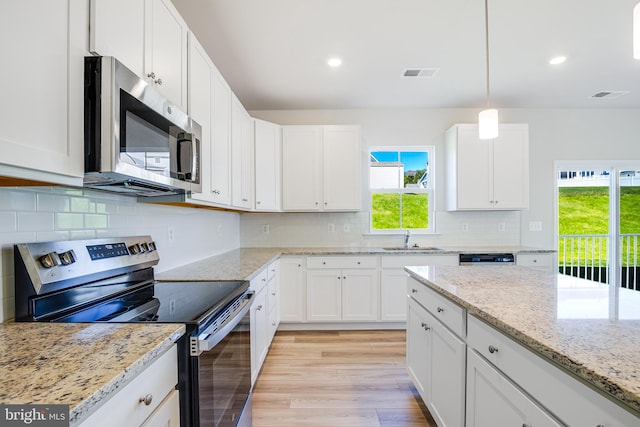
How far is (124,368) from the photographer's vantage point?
27.3 inches

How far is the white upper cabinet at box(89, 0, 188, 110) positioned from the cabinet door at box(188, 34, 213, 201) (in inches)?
3.1

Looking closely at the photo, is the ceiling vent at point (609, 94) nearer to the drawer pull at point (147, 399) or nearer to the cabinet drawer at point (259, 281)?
the cabinet drawer at point (259, 281)

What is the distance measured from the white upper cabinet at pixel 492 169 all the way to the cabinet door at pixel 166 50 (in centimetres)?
303

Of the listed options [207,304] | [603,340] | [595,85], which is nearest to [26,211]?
[207,304]

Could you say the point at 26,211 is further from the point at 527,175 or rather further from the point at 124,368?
the point at 527,175

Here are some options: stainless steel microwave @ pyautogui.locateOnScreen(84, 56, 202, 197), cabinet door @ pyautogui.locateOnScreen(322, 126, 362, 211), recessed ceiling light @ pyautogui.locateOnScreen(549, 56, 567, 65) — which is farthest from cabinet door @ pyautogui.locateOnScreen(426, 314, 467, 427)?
recessed ceiling light @ pyautogui.locateOnScreen(549, 56, 567, 65)

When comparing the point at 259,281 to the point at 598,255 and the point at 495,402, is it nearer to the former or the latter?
the point at 495,402

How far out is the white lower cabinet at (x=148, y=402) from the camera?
26.1 inches

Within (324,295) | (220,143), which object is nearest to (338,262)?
(324,295)

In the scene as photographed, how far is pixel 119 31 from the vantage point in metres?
1.13

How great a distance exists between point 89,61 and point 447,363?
6.38 ft

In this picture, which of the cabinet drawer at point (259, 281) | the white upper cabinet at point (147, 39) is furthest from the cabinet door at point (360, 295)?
the white upper cabinet at point (147, 39)

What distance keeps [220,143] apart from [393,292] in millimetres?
2356

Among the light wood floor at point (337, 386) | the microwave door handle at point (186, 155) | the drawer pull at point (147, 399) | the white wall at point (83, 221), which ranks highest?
the microwave door handle at point (186, 155)
